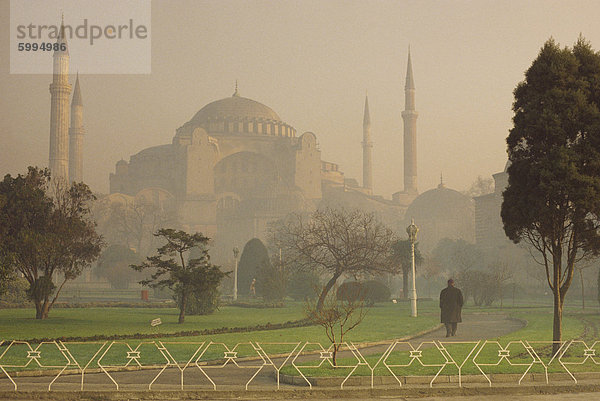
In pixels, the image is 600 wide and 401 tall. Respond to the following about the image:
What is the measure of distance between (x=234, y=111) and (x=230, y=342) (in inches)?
4913

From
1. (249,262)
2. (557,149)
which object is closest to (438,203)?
(249,262)

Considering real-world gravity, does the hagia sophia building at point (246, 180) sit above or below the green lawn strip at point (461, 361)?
above

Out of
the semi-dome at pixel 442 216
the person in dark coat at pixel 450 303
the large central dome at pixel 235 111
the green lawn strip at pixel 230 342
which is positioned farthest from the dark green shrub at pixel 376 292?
the large central dome at pixel 235 111

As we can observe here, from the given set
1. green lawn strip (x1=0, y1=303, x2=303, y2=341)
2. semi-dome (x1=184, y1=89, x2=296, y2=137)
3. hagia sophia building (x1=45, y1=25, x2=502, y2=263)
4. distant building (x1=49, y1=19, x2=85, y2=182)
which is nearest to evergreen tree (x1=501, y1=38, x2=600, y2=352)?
green lawn strip (x1=0, y1=303, x2=303, y2=341)

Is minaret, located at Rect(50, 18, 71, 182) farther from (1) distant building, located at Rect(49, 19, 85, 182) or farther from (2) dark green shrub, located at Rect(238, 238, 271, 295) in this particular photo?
(2) dark green shrub, located at Rect(238, 238, 271, 295)

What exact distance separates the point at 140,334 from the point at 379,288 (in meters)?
23.2

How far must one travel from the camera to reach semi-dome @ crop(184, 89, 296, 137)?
137775 millimetres

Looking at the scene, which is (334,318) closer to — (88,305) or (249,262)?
(88,305)

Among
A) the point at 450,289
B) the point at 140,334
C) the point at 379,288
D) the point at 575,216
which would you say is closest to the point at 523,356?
the point at 575,216

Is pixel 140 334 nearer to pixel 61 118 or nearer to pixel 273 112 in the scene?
pixel 61 118

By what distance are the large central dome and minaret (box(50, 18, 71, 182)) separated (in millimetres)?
51167

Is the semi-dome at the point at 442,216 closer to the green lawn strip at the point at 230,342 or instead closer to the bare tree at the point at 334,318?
the bare tree at the point at 334,318

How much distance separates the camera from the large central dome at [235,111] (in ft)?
462

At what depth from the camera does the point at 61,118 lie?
87375 millimetres
